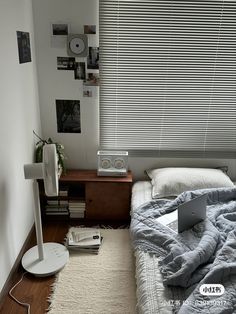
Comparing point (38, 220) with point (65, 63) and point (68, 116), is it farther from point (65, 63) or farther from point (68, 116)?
point (65, 63)

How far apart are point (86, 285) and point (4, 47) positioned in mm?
1589

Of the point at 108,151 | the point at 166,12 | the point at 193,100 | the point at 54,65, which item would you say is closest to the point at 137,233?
the point at 108,151

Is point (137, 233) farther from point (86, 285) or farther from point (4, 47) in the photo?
point (4, 47)

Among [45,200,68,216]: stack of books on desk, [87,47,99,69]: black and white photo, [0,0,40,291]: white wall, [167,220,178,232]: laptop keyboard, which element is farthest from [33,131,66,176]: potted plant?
[167,220,178,232]: laptop keyboard

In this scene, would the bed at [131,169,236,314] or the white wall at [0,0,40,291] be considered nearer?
the bed at [131,169,236,314]

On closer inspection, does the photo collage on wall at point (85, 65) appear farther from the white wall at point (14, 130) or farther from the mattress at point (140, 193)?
the mattress at point (140, 193)

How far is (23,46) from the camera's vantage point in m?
2.04

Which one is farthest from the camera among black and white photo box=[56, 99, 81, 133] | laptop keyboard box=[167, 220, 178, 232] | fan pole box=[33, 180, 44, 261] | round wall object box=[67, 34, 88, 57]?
black and white photo box=[56, 99, 81, 133]

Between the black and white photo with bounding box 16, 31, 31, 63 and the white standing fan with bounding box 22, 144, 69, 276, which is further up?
the black and white photo with bounding box 16, 31, 31, 63

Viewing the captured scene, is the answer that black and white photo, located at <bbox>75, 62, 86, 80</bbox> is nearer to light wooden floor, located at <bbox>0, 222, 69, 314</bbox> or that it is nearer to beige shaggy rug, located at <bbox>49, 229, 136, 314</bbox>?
beige shaggy rug, located at <bbox>49, 229, 136, 314</bbox>

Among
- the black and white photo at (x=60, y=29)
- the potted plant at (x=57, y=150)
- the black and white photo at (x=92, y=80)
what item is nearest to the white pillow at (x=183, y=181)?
the potted plant at (x=57, y=150)

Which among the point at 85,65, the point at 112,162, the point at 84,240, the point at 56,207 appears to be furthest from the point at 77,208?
the point at 85,65

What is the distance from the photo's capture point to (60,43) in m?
2.32

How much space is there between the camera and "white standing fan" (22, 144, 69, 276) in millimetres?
1734
